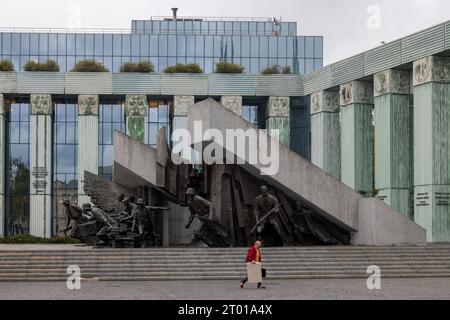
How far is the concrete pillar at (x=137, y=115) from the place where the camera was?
52469 mm

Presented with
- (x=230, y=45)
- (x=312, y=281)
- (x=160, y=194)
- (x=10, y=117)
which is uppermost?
(x=230, y=45)

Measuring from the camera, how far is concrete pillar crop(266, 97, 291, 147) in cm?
5284

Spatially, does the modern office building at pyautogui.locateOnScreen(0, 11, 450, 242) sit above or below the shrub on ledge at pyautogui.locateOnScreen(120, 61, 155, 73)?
below

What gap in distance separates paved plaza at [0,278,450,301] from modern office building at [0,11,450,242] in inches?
725

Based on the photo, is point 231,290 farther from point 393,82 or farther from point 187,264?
point 393,82

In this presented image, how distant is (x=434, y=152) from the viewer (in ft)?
128

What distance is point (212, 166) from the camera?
27.2m

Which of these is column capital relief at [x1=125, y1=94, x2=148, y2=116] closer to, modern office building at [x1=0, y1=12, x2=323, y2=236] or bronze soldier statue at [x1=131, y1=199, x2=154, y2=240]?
modern office building at [x1=0, y1=12, x2=323, y2=236]

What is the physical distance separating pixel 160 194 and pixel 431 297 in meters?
14.1

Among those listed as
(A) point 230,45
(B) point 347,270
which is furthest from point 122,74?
(B) point 347,270

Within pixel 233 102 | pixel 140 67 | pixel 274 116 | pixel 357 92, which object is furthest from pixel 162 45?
pixel 357 92

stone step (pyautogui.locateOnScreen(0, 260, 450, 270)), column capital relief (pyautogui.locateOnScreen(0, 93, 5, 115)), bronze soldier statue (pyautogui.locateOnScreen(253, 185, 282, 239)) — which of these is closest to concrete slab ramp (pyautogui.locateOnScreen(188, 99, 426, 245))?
bronze soldier statue (pyautogui.locateOnScreen(253, 185, 282, 239))

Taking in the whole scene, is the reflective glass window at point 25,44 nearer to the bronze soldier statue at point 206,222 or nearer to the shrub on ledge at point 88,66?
the shrub on ledge at point 88,66

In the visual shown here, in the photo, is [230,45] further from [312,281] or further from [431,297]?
[431,297]
